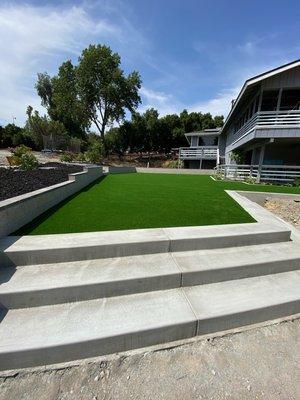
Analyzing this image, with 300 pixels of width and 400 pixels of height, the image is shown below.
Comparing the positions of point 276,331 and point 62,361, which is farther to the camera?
point 276,331

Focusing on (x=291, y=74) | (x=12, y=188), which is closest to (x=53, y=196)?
(x=12, y=188)

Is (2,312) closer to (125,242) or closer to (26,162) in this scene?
(125,242)

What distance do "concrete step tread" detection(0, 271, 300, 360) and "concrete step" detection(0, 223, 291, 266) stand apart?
712 mm

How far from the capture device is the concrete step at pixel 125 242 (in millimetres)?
3123

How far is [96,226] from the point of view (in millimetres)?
4254

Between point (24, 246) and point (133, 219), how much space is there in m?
2.11

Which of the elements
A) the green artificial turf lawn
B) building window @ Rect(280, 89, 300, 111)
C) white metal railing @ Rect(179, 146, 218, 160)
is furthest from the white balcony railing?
white metal railing @ Rect(179, 146, 218, 160)

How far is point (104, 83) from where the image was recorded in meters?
36.8

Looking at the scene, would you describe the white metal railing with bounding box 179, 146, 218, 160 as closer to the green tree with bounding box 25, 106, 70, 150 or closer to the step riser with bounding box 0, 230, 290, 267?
the green tree with bounding box 25, 106, 70, 150

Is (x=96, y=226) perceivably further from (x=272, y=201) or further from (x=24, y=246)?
(x=272, y=201)

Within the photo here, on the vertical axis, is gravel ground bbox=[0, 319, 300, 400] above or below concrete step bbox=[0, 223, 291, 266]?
below

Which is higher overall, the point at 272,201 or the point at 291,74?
the point at 291,74

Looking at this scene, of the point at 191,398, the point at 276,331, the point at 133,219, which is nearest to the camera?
the point at 191,398

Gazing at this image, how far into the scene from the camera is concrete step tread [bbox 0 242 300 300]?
108 inches
